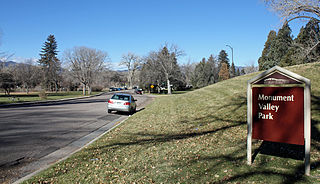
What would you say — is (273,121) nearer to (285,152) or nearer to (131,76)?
(285,152)

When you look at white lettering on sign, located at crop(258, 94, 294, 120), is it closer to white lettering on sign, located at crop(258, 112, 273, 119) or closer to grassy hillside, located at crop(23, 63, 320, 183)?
white lettering on sign, located at crop(258, 112, 273, 119)

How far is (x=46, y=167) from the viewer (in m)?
5.39

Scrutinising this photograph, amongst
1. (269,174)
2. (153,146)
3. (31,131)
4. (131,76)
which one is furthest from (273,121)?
(131,76)

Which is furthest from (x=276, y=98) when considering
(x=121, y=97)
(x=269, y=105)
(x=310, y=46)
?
(x=310, y=46)

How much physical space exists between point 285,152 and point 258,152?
1.95 ft

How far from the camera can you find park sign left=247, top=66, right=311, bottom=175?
13.0 feet

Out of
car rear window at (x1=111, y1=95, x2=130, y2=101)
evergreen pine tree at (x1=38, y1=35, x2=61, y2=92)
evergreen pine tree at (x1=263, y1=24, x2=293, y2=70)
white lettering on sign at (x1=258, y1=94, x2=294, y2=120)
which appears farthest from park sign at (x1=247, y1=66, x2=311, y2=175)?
evergreen pine tree at (x1=38, y1=35, x2=61, y2=92)

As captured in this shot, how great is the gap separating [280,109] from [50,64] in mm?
75222

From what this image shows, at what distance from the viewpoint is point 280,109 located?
14.0 feet

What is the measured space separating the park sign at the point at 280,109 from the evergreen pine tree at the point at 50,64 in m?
68.4

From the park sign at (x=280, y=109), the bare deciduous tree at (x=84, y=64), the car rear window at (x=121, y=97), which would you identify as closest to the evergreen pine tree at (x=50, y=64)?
the bare deciduous tree at (x=84, y=64)

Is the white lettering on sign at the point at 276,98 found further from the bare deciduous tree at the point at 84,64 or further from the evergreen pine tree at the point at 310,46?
the bare deciduous tree at the point at 84,64

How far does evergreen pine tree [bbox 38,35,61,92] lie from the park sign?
68.4 metres

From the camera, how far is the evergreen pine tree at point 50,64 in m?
67.3
